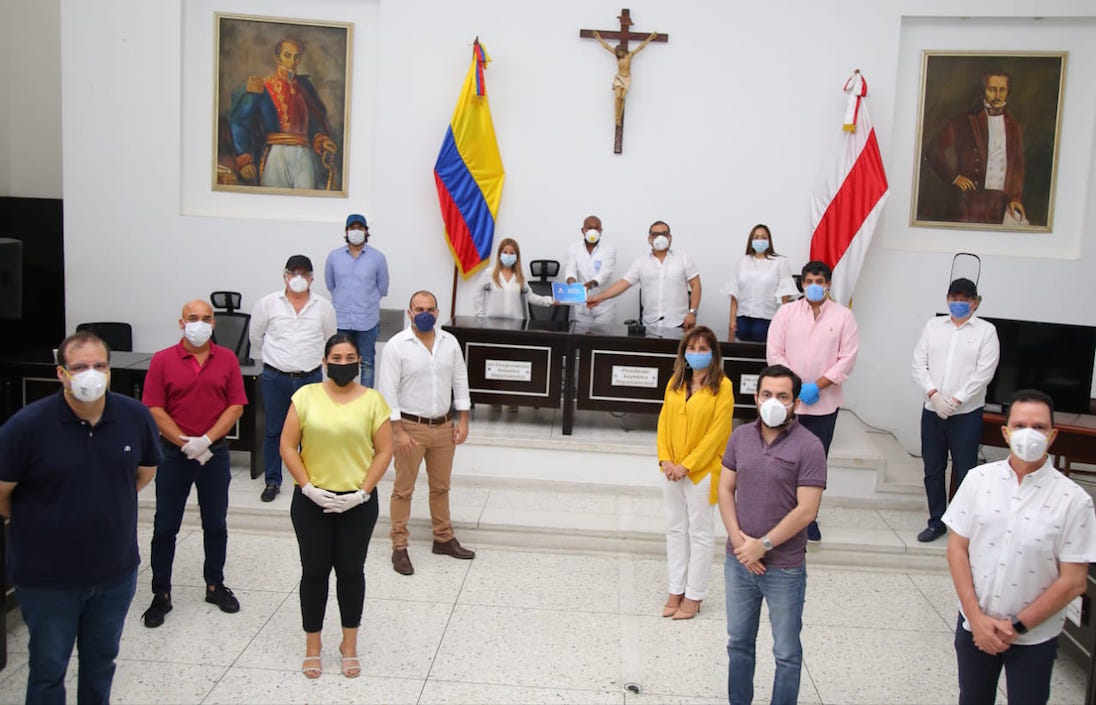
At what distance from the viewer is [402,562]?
5301 millimetres

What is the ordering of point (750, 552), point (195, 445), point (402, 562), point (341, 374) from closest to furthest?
point (750, 552), point (341, 374), point (195, 445), point (402, 562)

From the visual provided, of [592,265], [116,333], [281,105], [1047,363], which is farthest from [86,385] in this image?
[281,105]

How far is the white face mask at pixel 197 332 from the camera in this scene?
4.38m

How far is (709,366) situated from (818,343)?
123 centimetres

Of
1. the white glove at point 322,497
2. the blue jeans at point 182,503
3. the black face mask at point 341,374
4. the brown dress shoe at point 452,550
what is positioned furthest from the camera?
the brown dress shoe at point 452,550

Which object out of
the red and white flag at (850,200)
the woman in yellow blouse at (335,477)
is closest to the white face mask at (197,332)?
the woman in yellow blouse at (335,477)

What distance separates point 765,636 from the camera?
4.67m

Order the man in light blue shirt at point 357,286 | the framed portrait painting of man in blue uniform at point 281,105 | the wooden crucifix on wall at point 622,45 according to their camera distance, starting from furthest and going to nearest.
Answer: the framed portrait painting of man in blue uniform at point 281,105, the wooden crucifix on wall at point 622,45, the man in light blue shirt at point 357,286

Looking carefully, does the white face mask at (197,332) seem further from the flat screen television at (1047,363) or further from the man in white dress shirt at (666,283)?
the flat screen television at (1047,363)

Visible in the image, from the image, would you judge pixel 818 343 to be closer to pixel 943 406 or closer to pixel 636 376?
pixel 943 406

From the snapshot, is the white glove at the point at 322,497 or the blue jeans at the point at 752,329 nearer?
the white glove at the point at 322,497

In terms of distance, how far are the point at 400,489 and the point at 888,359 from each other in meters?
5.27

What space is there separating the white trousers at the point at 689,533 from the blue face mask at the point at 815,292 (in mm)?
1455

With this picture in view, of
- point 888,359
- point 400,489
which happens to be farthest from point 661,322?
point 400,489
